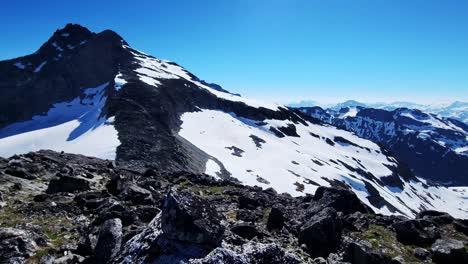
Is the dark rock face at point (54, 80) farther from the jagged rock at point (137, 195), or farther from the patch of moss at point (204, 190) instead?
the jagged rock at point (137, 195)

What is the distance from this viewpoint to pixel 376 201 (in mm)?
126375

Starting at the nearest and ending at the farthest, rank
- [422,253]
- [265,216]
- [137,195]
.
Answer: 1. [422,253]
2. [137,195]
3. [265,216]

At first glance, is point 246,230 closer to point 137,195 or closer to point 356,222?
point 356,222

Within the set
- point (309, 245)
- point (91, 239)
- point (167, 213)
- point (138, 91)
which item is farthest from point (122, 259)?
point (138, 91)

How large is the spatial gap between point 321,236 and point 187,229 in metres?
7.64

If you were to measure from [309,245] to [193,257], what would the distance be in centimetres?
742

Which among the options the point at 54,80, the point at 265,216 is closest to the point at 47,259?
the point at 265,216

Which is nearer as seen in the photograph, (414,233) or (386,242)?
(386,242)

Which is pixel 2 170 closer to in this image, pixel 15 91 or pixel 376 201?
pixel 376 201

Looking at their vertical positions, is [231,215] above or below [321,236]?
above

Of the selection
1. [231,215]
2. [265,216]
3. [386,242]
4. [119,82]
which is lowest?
[386,242]

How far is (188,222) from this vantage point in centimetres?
1185

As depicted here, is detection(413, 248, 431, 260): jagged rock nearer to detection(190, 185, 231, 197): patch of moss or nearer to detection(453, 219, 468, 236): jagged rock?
detection(453, 219, 468, 236): jagged rock

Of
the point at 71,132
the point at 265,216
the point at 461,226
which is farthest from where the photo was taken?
the point at 71,132
